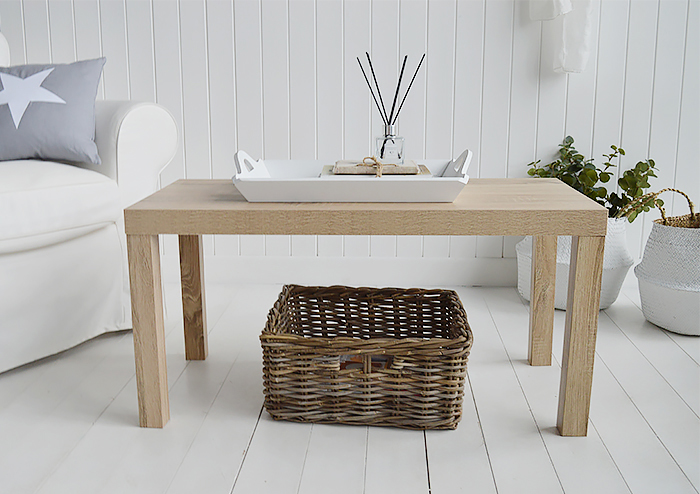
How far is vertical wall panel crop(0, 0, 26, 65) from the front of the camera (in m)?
2.40

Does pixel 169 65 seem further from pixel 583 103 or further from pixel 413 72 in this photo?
pixel 583 103

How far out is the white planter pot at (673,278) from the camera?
191cm

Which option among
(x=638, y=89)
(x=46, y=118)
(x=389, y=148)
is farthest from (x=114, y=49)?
(x=638, y=89)

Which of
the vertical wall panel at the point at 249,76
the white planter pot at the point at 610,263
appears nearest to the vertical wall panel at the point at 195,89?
the vertical wall panel at the point at 249,76

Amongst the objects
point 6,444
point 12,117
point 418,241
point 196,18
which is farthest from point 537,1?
point 6,444

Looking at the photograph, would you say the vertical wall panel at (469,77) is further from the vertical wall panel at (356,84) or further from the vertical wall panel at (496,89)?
the vertical wall panel at (356,84)

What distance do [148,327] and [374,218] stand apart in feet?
1.72

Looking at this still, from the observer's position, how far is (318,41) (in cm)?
233

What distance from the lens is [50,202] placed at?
1.67 meters

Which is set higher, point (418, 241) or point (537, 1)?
point (537, 1)

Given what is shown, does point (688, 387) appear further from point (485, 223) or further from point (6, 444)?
point (6, 444)

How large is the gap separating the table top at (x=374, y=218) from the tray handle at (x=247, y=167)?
0.34 feet

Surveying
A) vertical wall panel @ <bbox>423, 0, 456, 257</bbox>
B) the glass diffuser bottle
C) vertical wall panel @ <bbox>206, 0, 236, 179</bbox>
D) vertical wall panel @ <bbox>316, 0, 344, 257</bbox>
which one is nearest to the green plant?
vertical wall panel @ <bbox>423, 0, 456, 257</bbox>

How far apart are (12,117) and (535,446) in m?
1.62
